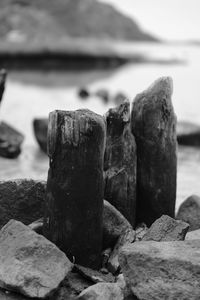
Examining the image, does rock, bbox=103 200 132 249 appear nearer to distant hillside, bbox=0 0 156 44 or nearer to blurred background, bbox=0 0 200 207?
blurred background, bbox=0 0 200 207

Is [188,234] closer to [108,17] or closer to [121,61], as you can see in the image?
[121,61]

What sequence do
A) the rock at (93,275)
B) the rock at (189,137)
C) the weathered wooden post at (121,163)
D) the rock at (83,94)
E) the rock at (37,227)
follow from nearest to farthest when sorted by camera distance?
1. the rock at (93,275)
2. the rock at (37,227)
3. the weathered wooden post at (121,163)
4. the rock at (189,137)
5. the rock at (83,94)

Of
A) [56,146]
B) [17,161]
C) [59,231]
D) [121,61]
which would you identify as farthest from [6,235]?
[121,61]

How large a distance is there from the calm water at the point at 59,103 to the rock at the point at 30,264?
10.5ft

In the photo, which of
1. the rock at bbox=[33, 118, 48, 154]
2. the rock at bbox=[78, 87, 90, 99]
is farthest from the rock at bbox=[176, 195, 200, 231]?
the rock at bbox=[78, 87, 90, 99]

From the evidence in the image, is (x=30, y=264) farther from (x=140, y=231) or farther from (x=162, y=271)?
(x=140, y=231)

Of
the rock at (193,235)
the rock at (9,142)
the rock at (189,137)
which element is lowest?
the rock at (193,235)

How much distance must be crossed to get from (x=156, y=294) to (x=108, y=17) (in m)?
87.8

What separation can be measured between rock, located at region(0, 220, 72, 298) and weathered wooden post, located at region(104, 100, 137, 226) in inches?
49.3

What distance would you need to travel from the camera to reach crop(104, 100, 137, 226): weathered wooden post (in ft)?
16.5

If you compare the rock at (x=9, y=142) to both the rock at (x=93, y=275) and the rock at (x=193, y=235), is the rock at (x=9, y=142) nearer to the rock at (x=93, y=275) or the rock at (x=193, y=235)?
the rock at (x=193, y=235)

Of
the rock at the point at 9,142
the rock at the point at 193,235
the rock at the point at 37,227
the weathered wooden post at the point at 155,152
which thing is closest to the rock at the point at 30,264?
the rock at the point at 37,227

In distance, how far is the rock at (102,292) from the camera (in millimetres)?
3475

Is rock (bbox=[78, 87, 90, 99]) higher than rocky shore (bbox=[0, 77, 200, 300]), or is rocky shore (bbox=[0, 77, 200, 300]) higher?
rock (bbox=[78, 87, 90, 99])
